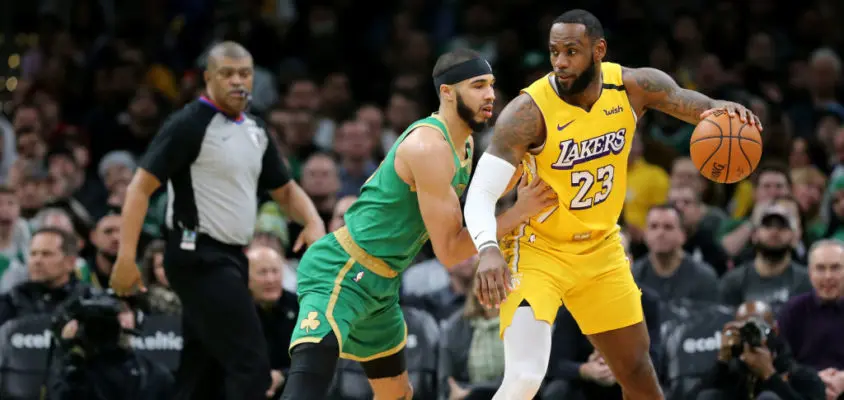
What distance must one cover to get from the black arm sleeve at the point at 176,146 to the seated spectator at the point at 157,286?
9.20ft

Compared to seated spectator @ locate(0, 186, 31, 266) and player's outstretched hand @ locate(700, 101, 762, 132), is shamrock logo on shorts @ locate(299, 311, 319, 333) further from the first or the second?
seated spectator @ locate(0, 186, 31, 266)

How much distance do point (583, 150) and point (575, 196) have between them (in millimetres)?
229

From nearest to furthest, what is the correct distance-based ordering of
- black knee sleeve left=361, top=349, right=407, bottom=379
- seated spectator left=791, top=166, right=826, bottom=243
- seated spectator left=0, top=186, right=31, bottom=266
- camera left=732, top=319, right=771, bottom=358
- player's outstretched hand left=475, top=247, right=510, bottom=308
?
player's outstretched hand left=475, top=247, right=510, bottom=308 < black knee sleeve left=361, top=349, right=407, bottom=379 < camera left=732, top=319, right=771, bottom=358 < seated spectator left=0, top=186, right=31, bottom=266 < seated spectator left=791, top=166, right=826, bottom=243

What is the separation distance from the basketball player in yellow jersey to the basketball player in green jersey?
153 mm

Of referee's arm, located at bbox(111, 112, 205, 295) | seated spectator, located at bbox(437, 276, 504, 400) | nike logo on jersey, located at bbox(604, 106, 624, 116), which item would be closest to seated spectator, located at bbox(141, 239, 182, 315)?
seated spectator, located at bbox(437, 276, 504, 400)

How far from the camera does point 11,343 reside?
930 centimetres

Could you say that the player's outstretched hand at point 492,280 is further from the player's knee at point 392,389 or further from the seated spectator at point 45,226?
the seated spectator at point 45,226

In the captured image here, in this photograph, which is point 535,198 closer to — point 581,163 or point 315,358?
point 581,163

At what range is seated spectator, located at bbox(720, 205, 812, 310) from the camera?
1005cm

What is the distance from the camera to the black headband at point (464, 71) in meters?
6.21

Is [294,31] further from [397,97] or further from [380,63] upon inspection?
[397,97]

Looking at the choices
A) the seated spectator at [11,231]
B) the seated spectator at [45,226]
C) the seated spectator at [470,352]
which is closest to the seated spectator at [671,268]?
the seated spectator at [470,352]

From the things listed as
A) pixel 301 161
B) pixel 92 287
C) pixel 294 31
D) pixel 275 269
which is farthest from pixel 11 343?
pixel 294 31

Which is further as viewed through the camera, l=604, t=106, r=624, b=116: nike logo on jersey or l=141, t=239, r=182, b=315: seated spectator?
l=141, t=239, r=182, b=315: seated spectator
